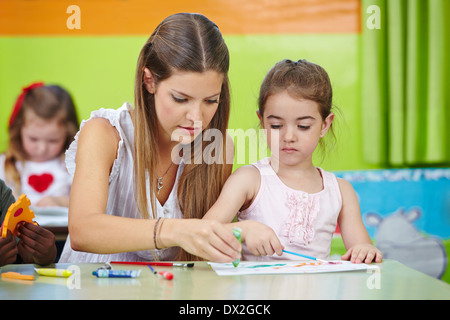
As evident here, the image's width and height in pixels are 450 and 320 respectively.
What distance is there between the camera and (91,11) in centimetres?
285

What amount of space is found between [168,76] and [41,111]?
1.82 meters

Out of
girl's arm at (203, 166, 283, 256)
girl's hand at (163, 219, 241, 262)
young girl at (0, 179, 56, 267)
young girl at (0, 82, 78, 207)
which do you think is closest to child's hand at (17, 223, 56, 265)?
young girl at (0, 179, 56, 267)

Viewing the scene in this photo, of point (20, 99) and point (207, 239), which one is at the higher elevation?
point (20, 99)

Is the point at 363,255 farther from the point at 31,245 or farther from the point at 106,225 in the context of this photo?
the point at 31,245

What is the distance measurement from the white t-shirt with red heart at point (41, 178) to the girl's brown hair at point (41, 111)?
41 millimetres

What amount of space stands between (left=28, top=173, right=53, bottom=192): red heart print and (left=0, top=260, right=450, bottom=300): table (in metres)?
1.87

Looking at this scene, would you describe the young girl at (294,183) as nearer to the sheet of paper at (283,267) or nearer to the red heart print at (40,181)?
the sheet of paper at (283,267)

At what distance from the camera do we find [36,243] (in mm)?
1067

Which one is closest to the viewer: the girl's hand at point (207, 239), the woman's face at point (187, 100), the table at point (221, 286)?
the table at point (221, 286)

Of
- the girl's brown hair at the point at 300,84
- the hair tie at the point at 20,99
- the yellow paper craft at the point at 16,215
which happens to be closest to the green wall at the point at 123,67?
the hair tie at the point at 20,99

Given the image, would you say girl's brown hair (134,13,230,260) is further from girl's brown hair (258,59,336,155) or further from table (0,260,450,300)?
table (0,260,450,300)

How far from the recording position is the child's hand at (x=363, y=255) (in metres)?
1.18

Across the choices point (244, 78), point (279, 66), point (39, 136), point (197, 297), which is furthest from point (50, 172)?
point (197, 297)

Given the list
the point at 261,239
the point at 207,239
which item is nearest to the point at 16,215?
the point at 207,239
